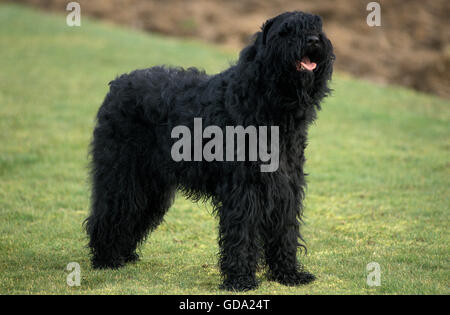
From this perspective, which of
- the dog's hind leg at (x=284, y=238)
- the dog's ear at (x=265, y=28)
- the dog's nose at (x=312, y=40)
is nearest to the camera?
the dog's nose at (x=312, y=40)

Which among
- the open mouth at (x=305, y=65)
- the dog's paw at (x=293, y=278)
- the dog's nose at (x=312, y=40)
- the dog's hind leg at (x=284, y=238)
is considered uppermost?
the dog's nose at (x=312, y=40)

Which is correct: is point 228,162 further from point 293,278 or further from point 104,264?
point 104,264

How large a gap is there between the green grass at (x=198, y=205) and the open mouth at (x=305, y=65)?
2.29 metres

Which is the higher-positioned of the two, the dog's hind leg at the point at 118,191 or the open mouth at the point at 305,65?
the open mouth at the point at 305,65

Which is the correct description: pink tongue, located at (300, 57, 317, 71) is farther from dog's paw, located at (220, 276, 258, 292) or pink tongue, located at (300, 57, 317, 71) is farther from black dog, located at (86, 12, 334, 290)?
dog's paw, located at (220, 276, 258, 292)

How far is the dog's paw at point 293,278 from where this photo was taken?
22.1ft

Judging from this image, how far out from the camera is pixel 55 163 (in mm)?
13203

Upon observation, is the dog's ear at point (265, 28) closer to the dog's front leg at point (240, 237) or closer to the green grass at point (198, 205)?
the dog's front leg at point (240, 237)

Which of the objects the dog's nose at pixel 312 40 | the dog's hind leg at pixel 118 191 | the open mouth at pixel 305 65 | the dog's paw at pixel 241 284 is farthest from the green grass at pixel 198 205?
the dog's nose at pixel 312 40

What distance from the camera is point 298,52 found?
584 centimetres

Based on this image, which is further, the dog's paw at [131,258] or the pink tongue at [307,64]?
the dog's paw at [131,258]

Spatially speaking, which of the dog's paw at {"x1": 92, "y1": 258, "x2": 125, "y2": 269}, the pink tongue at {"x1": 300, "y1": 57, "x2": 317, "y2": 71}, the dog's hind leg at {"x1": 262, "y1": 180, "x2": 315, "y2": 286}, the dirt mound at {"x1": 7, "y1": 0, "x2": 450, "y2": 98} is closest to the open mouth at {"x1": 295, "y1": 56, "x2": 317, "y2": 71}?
the pink tongue at {"x1": 300, "y1": 57, "x2": 317, "y2": 71}

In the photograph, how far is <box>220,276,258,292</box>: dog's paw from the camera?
6356 millimetres

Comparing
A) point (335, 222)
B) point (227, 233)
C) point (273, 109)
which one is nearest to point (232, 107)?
point (273, 109)
